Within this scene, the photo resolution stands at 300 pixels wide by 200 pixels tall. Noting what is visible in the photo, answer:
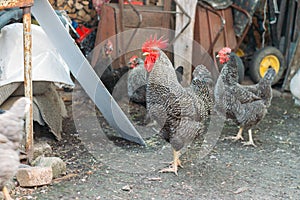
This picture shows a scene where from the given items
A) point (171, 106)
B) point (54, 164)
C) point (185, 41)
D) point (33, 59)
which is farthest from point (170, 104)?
point (185, 41)

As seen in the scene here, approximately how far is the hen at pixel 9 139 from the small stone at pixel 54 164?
2.74 ft

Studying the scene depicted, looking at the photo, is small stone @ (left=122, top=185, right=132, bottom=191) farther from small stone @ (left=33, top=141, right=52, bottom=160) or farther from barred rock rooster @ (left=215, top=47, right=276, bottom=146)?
barred rock rooster @ (left=215, top=47, right=276, bottom=146)

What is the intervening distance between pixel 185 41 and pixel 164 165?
2.61 meters

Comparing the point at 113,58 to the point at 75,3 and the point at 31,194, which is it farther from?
the point at 31,194

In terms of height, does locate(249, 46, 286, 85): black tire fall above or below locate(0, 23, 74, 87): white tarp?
below

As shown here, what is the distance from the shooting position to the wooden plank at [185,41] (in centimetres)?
655

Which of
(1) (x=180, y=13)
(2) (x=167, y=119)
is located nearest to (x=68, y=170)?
(2) (x=167, y=119)

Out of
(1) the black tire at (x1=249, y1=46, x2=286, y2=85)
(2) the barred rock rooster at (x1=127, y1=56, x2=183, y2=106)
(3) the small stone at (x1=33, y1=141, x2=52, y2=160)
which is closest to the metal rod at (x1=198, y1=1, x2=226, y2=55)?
(1) the black tire at (x1=249, y1=46, x2=286, y2=85)

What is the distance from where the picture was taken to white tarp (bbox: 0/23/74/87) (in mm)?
4457

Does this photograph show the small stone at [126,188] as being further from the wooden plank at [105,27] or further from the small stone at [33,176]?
the wooden plank at [105,27]

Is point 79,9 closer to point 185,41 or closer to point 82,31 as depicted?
point 82,31

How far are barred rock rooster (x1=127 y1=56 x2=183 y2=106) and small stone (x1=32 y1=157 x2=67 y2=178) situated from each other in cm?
175

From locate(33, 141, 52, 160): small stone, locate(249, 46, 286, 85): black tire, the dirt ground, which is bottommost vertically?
the dirt ground

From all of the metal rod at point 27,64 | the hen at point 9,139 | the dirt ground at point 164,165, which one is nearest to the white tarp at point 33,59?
the metal rod at point 27,64
